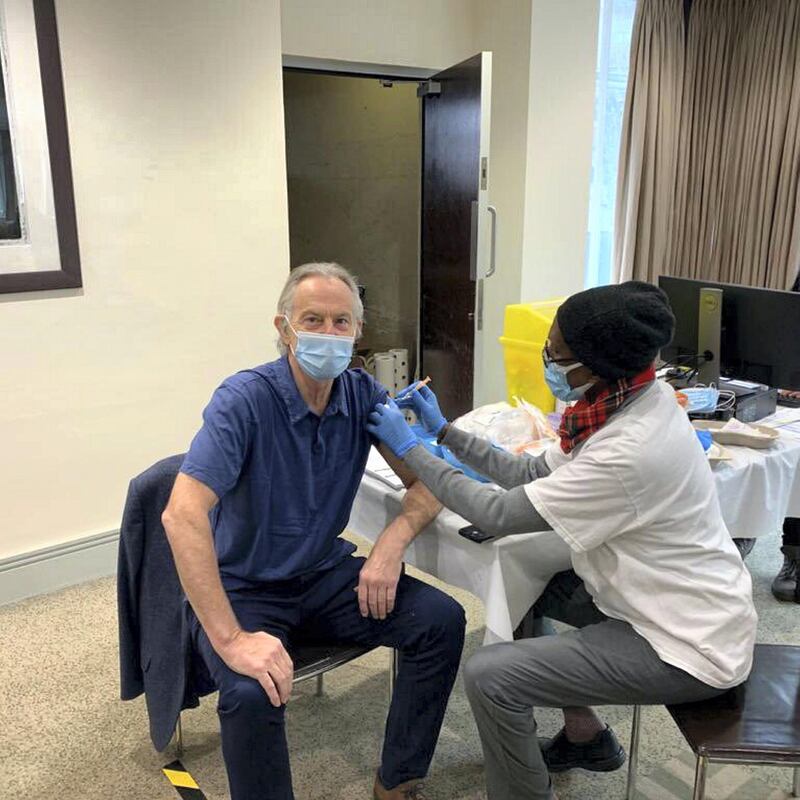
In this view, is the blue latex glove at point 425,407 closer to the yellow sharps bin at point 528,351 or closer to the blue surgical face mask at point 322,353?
the blue surgical face mask at point 322,353

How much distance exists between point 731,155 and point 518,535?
3.93 meters

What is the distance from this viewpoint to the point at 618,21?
177 inches

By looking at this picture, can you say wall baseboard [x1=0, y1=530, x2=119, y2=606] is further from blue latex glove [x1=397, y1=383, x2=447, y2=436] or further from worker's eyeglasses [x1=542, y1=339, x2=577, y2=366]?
worker's eyeglasses [x1=542, y1=339, x2=577, y2=366]

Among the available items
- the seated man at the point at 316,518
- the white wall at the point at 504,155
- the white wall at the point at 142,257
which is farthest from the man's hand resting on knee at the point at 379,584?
the white wall at the point at 504,155

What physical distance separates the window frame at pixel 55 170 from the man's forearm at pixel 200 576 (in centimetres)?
138

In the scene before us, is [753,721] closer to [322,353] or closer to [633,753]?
[633,753]

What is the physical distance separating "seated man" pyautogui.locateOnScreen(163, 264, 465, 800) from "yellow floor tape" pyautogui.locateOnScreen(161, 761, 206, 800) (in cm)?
41

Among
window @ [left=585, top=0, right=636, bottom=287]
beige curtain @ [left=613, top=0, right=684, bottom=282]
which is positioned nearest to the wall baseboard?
window @ [left=585, top=0, right=636, bottom=287]

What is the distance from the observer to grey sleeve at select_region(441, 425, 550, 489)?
1.69 metres

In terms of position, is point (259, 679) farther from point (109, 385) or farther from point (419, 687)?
point (109, 385)

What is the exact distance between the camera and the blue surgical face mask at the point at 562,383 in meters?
1.48

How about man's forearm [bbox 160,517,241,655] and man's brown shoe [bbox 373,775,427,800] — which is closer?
man's forearm [bbox 160,517,241,655]

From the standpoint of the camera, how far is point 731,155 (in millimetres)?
4656

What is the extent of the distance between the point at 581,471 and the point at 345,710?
110 centimetres
